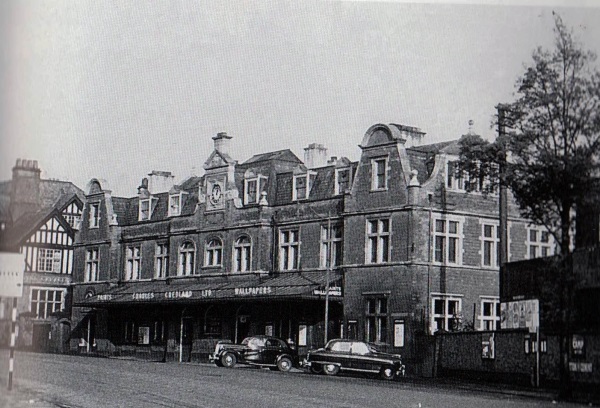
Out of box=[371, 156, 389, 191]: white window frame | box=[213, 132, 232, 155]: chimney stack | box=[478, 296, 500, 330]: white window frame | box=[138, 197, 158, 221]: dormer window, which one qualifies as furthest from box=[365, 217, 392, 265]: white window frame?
box=[138, 197, 158, 221]: dormer window

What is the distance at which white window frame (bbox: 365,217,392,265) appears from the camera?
745cm

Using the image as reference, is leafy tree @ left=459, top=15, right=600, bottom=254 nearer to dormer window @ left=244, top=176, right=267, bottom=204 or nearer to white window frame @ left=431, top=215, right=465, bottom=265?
white window frame @ left=431, top=215, right=465, bottom=265

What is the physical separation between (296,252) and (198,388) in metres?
1.92

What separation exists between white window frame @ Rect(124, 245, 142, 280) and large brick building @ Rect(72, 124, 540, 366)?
20 millimetres

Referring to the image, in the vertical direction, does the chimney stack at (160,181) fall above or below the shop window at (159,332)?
above

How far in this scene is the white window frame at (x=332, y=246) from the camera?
7719mm

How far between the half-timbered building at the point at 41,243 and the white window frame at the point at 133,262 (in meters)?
0.59

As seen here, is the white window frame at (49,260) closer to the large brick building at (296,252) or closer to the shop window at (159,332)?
the large brick building at (296,252)

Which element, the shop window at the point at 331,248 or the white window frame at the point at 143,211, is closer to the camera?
the shop window at the point at 331,248

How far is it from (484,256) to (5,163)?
3892mm

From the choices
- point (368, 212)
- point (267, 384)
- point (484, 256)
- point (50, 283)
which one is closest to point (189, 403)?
point (267, 384)

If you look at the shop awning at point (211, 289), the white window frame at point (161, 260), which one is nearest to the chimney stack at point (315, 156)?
the shop awning at point (211, 289)

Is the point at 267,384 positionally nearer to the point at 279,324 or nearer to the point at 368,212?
the point at 279,324

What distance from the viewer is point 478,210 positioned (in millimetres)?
7094
